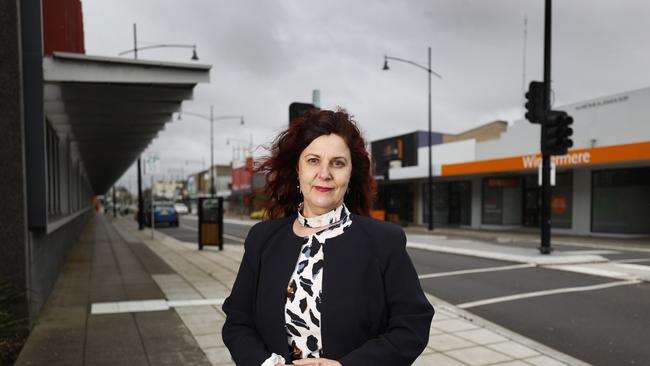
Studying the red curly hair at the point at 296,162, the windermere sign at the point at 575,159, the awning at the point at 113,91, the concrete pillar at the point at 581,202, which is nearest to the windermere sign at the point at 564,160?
the windermere sign at the point at 575,159

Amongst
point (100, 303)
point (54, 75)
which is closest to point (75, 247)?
point (100, 303)

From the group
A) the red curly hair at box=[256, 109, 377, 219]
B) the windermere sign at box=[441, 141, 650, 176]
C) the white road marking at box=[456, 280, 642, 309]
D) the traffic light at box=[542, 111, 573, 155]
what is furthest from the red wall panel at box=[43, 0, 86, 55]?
the windermere sign at box=[441, 141, 650, 176]

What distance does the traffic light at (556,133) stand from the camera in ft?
41.6

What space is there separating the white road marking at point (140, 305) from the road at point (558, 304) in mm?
3924

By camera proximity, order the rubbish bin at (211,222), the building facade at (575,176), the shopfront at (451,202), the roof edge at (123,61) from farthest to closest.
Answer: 1. the shopfront at (451,202)
2. the building facade at (575,176)
3. the rubbish bin at (211,222)
4. the roof edge at (123,61)

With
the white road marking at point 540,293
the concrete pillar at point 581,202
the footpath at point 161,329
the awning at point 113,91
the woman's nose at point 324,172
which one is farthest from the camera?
the concrete pillar at point 581,202

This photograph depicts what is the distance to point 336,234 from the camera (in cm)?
192

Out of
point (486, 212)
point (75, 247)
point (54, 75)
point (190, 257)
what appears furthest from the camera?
point (486, 212)

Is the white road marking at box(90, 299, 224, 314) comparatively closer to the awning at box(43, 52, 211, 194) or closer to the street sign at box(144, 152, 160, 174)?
the awning at box(43, 52, 211, 194)

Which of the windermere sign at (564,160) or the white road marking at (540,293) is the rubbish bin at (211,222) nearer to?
the white road marking at (540,293)

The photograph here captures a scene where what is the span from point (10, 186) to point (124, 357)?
2454 mm

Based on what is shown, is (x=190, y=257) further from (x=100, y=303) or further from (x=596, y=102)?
(x=596, y=102)

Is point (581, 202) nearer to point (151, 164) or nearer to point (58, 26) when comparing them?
point (151, 164)

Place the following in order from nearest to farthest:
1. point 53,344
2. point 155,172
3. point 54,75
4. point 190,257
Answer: point 53,344, point 54,75, point 190,257, point 155,172
